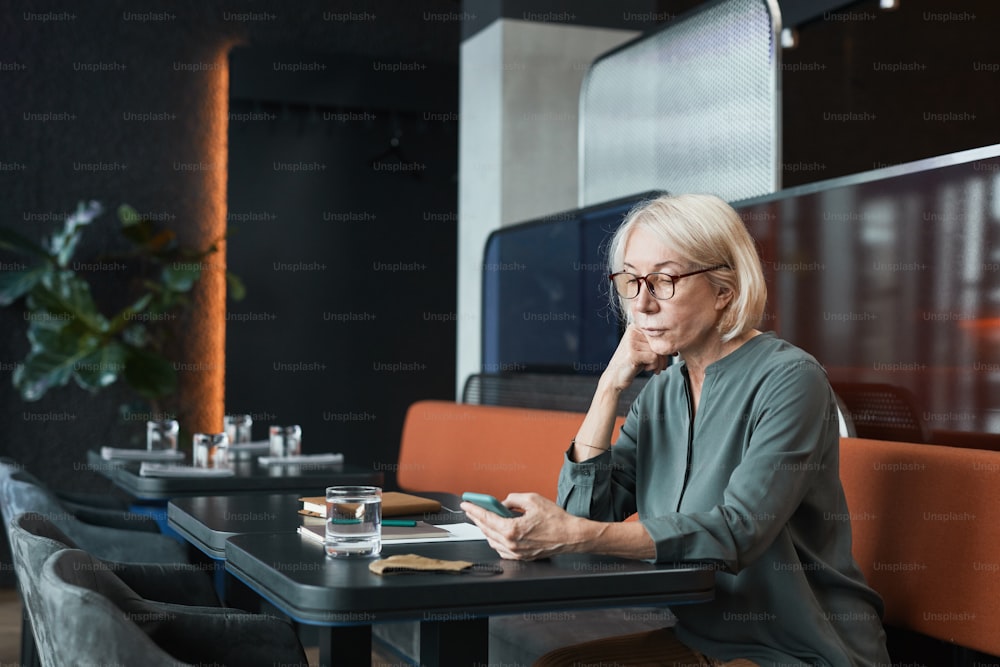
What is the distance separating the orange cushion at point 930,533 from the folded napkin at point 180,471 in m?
1.80

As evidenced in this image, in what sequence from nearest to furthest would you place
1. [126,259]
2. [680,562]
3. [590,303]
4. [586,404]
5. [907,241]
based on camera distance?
1. [680,562]
2. [907,241]
3. [586,404]
4. [590,303]
5. [126,259]

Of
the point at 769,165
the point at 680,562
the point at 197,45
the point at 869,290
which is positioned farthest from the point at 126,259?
the point at 680,562

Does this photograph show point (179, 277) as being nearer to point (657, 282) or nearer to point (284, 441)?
point (284, 441)

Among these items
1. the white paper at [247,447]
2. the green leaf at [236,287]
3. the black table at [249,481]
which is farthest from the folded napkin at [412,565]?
the green leaf at [236,287]

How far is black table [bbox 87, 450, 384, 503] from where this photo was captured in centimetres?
310

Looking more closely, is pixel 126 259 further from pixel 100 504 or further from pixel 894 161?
pixel 894 161

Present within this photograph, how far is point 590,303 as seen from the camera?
4.03 meters

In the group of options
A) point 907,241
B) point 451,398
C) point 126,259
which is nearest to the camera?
point 907,241

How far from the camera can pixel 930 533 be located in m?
2.09

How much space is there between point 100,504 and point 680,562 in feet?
9.91

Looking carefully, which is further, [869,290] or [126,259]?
[126,259]

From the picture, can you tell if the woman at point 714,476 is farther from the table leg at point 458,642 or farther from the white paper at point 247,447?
the white paper at point 247,447

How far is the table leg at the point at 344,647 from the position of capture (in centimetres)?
172

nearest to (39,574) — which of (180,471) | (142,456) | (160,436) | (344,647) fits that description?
(344,647)
